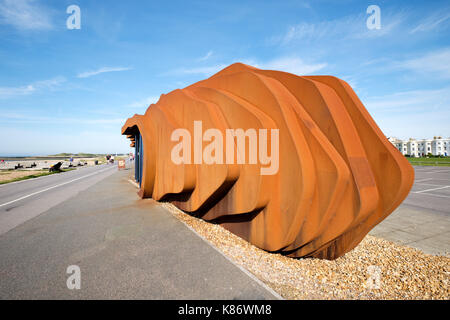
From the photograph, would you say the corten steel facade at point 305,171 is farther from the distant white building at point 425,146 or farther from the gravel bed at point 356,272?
the distant white building at point 425,146

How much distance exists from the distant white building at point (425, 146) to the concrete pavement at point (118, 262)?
417 feet

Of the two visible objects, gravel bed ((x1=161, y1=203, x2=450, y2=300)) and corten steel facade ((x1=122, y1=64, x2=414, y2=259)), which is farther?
corten steel facade ((x1=122, y1=64, x2=414, y2=259))

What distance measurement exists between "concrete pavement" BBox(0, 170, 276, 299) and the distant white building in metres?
127

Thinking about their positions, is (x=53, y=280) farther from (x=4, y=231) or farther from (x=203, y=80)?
(x=203, y=80)

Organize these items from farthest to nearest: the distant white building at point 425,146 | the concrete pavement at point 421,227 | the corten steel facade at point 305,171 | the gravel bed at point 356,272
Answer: the distant white building at point 425,146 → the concrete pavement at point 421,227 → the corten steel facade at point 305,171 → the gravel bed at point 356,272

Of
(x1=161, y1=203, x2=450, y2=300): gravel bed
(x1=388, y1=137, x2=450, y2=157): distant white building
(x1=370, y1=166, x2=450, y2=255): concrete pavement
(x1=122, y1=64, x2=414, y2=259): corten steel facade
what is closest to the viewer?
(x1=161, y1=203, x2=450, y2=300): gravel bed

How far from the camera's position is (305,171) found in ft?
11.7

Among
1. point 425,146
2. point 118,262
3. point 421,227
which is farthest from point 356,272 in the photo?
point 425,146

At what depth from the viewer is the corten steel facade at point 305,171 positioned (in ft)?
11.1

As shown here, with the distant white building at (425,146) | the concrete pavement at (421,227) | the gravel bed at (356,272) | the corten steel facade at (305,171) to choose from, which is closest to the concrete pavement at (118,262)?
the gravel bed at (356,272)

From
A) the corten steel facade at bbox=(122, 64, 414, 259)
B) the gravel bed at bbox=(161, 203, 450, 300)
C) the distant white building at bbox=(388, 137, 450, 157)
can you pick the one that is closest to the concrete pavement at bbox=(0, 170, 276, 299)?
the gravel bed at bbox=(161, 203, 450, 300)

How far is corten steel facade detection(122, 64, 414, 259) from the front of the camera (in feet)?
11.1

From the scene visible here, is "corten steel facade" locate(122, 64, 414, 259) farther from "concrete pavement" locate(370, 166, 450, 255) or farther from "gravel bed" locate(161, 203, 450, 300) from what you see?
"concrete pavement" locate(370, 166, 450, 255)

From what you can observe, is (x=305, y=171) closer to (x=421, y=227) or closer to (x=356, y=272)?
(x=356, y=272)
